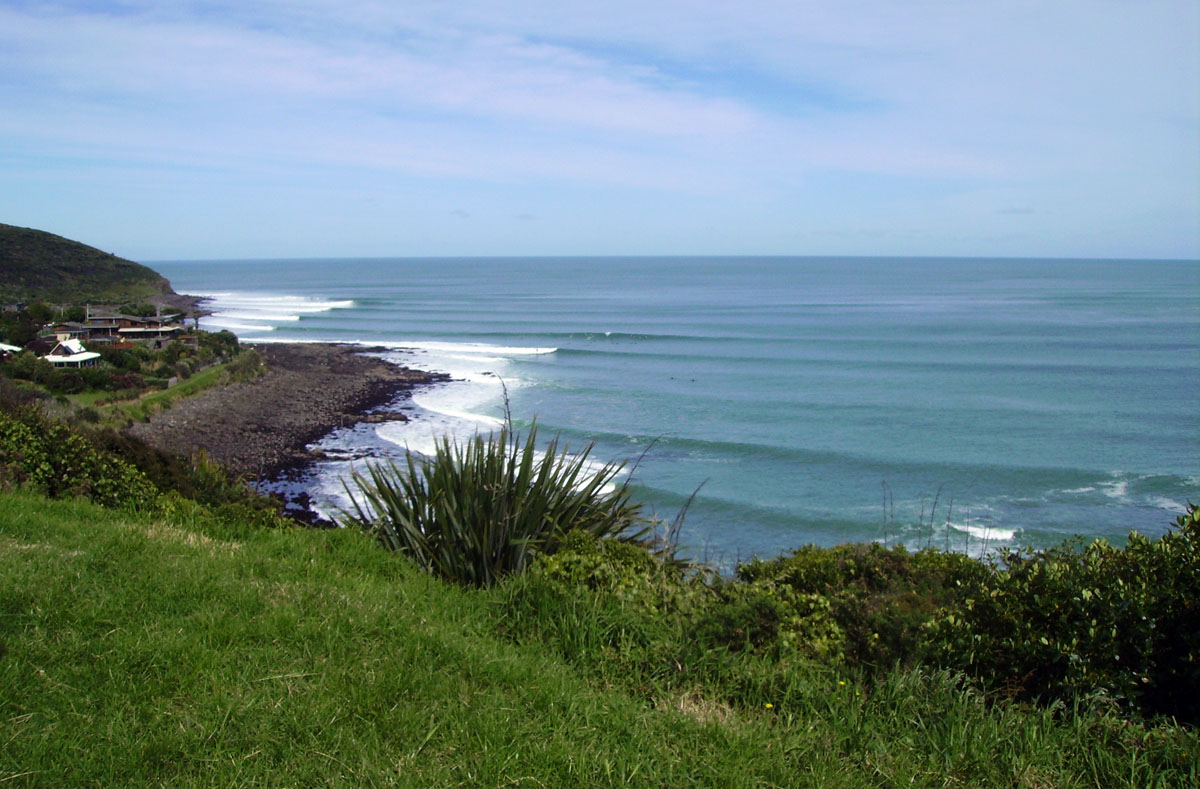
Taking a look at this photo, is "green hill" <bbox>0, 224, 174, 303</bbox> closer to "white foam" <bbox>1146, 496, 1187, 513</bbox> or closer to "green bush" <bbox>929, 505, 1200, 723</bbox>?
"white foam" <bbox>1146, 496, 1187, 513</bbox>

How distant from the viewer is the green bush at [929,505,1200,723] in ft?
11.3

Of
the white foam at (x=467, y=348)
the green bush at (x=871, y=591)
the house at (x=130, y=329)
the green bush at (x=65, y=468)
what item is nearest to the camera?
the green bush at (x=871, y=591)

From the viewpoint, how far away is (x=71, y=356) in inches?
1292

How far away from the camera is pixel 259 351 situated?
44.0 meters

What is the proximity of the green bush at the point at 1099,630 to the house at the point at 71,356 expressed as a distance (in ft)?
116

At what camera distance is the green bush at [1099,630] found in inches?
135

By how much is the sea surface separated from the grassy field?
3.10m

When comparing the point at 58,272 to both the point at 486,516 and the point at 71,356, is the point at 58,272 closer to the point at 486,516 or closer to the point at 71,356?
the point at 71,356

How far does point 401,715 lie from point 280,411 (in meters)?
29.1

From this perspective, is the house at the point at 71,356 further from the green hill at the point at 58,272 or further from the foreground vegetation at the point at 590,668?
the foreground vegetation at the point at 590,668

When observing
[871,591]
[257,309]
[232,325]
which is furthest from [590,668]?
[257,309]

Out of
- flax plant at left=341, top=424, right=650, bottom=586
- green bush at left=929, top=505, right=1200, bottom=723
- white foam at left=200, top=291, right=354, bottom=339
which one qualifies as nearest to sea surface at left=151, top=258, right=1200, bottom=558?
white foam at left=200, top=291, right=354, bottom=339

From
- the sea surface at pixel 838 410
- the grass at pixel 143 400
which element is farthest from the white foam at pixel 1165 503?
the grass at pixel 143 400

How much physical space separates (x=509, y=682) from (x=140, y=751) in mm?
1359
